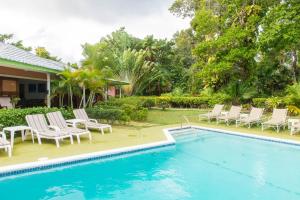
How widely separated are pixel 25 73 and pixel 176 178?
11.9m

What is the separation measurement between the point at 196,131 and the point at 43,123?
24.8 ft

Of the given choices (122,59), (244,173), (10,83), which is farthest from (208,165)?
(122,59)

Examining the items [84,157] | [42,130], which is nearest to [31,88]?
[42,130]

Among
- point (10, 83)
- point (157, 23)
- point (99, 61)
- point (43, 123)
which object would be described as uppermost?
point (157, 23)

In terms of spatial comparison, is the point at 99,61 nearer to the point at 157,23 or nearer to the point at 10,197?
the point at 10,197

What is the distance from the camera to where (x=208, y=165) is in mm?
9562

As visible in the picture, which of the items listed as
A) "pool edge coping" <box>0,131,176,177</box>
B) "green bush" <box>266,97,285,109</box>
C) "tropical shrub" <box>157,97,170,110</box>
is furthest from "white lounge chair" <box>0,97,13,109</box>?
"green bush" <box>266,97,285,109</box>

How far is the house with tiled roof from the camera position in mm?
13148

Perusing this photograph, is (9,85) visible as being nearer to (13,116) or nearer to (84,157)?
(13,116)

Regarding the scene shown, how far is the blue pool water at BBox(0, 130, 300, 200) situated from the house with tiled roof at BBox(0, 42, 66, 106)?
6.34 metres

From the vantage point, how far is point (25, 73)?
16828 mm

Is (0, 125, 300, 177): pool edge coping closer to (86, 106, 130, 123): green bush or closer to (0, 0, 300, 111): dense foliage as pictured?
(86, 106, 130, 123): green bush

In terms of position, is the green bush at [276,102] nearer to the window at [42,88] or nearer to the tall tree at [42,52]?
the window at [42,88]

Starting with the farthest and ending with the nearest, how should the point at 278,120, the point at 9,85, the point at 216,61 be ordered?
1. the point at 216,61
2. the point at 9,85
3. the point at 278,120
